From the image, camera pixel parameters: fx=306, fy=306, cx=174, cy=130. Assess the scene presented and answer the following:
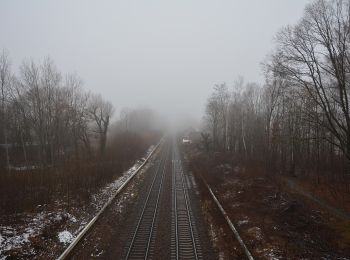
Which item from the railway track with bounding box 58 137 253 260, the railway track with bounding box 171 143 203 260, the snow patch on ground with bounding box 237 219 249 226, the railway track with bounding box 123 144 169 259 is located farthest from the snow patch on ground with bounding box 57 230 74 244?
the snow patch on ground with bounding box 237 219 249 226

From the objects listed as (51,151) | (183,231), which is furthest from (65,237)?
(51,151)

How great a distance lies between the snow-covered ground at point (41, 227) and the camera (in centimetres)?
1204

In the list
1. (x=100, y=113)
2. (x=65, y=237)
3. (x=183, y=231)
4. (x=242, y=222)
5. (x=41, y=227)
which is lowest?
(x=183, y=231)

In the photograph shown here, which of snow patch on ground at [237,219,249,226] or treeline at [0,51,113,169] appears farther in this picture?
treeline at [0,51,113,169]

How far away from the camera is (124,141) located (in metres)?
49.4

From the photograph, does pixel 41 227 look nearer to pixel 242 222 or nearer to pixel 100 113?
pixel 242 222

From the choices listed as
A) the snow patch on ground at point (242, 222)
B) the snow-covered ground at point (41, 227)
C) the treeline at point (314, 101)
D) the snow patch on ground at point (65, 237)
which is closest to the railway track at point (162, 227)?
the snow patch on ground at point (65, 237)

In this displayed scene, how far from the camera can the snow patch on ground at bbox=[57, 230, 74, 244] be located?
1298 cm

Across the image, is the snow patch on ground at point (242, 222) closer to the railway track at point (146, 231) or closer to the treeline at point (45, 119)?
the railway track at point (146, 231)

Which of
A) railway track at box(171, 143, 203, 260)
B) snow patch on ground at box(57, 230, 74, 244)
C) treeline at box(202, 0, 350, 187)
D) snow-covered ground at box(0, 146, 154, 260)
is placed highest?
treeline at box(202, 0, 350, 187)

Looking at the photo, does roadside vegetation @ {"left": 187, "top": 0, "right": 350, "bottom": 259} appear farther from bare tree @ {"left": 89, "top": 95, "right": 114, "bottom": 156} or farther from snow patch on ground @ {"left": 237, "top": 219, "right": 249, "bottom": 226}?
bare tree @ {"left": 89, "top": 95, "right": 114, "bottom": 156}

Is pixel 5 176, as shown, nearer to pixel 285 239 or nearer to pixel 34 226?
pixel 34 226

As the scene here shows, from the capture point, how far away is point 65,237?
43.5 ft

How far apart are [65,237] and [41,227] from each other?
63.2 inches
